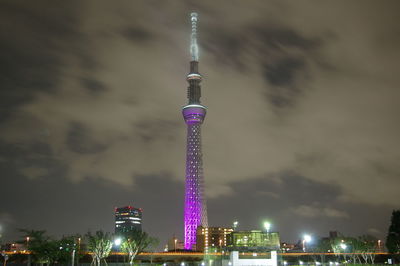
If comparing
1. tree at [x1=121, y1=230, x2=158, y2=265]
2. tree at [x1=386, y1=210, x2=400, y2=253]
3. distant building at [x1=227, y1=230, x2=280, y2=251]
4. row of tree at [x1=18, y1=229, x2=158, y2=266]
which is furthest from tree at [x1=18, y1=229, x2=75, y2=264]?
tree at [x1=386, y1=210, x2=400, y2=253]

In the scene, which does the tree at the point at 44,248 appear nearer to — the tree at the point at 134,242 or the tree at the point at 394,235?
the tree at the point at 134,242

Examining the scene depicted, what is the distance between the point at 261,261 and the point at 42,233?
2059 inches

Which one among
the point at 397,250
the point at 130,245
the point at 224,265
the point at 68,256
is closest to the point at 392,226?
the point at 397,250

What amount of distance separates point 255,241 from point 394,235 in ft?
184

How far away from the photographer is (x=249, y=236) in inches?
3157

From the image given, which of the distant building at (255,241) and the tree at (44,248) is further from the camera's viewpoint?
the tree at (44,248)

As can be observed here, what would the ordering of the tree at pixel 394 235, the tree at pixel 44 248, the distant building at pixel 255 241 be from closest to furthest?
the distant building at pixel 255 241
the tree at pixel 44 248
the tree at pixel 394 235

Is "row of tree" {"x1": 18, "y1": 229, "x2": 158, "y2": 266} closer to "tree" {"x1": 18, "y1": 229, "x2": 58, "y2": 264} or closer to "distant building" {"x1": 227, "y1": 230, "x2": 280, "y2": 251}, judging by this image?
"tree" {"x1": 18, "y1": 229, "x2": 58, "y2": 264}

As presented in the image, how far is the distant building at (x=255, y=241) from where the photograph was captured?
79312 millimetres

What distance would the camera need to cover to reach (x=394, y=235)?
115750 millimetres

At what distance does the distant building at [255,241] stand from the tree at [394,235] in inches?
1972

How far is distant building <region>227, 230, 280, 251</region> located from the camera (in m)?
79.3

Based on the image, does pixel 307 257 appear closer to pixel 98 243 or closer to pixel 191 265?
pixel 191 265

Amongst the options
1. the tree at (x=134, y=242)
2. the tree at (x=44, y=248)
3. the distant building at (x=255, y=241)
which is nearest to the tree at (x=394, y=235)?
the distant building at (x=255, y=241)
